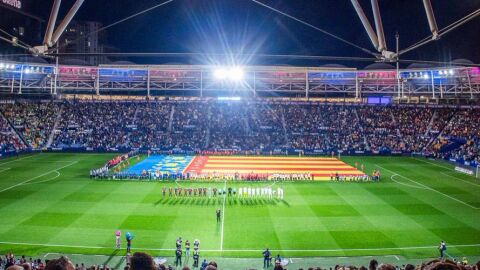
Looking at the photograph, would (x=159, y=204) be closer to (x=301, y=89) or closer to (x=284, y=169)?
(x=284, y=169)

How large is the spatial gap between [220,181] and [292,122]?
33.0 meters

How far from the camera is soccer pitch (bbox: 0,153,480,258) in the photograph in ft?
78.6

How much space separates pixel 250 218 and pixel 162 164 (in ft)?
82.3

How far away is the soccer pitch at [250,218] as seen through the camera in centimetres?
2397

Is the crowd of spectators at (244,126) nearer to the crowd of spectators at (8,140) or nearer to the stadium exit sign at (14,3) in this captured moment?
the crowd of spectators at (8,140)

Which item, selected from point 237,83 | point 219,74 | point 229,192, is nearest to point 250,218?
point 229,192

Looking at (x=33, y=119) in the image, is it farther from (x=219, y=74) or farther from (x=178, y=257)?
(x=178, y=257)

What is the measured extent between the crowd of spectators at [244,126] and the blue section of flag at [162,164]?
630 centimetres

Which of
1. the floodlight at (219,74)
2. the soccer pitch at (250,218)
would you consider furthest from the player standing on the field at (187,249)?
the floodlight at (219,74)

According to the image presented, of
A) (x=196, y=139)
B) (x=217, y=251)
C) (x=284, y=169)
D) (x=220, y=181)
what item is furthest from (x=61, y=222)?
(x=196, y=139)

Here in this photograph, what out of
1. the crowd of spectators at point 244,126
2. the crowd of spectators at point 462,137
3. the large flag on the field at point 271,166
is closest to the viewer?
the large flag on the field at point 271,166

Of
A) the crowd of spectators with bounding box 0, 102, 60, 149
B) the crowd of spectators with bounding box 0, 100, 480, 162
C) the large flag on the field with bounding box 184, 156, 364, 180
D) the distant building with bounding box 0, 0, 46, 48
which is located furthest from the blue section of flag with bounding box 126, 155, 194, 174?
the distant building with bounding box 0, 0, 46, 48

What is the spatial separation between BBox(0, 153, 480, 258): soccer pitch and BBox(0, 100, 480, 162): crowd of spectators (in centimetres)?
2136

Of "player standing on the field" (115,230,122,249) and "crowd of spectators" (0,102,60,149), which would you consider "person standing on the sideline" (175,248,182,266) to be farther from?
"crowd of spectators" (0,102,60,149)
